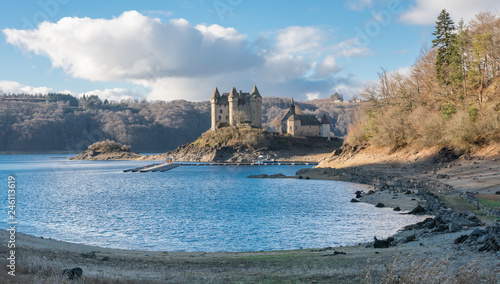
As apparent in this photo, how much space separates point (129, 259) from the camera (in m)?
15.6

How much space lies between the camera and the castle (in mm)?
132875

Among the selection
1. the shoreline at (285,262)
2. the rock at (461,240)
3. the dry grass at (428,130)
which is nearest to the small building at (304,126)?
the dry grass at (428,130)

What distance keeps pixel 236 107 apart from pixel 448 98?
269 feet

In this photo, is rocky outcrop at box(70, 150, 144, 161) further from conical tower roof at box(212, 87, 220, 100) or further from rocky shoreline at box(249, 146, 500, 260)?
rocky shoreline at box(249, 146, 500, 260)

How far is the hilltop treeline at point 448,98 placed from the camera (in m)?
48.2

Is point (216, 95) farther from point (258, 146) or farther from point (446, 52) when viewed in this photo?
point (446, 52)

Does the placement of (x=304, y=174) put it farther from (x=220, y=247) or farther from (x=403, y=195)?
(x=220, y=247)

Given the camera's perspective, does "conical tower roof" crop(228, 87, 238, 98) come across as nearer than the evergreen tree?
No

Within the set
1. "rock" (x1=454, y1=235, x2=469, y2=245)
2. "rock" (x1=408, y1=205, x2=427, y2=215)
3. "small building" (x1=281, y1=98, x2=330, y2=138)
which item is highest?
"small building" (x1=281, y1=98, x2=330, y2=138)

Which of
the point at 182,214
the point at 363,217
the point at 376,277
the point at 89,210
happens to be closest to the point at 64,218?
the point at 89,210

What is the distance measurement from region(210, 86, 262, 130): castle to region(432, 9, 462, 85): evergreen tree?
243 feet

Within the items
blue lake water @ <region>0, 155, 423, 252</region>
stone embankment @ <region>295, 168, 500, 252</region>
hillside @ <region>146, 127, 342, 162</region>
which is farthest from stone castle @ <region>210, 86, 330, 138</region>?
blue lake water @ <region>0, 155, 423, 252</region>

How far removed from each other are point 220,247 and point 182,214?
1262 cm

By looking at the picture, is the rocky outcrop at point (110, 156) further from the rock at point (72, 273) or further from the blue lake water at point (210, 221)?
the rock at point (72, 273)
